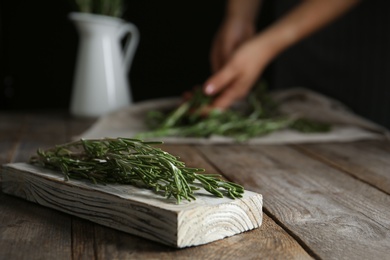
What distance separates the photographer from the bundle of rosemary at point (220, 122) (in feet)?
4.48

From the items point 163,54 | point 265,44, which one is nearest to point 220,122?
point 265,44

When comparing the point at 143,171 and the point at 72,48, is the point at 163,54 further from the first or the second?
the point at 143,171

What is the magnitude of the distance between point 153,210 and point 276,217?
0.63 ft

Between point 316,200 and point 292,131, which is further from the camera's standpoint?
point 292,131

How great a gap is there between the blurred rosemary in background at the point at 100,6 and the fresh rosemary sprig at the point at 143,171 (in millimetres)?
1132

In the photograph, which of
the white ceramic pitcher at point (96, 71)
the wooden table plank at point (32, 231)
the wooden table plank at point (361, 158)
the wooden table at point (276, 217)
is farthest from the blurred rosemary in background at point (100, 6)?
the wooden table plank at point (32, 231)

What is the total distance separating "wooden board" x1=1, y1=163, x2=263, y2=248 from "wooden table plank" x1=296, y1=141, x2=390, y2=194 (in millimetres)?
A: 349

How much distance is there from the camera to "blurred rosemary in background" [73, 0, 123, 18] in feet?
5.90

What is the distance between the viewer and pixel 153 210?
0.61m

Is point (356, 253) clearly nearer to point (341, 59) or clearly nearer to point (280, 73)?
point (341, 59)

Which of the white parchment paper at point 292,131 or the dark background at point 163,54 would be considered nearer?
the white parchment paper at point 292,131

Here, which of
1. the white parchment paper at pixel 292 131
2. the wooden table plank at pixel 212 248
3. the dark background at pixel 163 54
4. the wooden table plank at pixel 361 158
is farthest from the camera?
the dark background at pixel 163 54

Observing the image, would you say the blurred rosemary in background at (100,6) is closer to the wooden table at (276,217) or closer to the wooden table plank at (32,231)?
the wooden table at (276,217)

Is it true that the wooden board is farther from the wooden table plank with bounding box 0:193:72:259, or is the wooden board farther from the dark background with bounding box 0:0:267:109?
the dark background with bounding box 0:0:267:109
